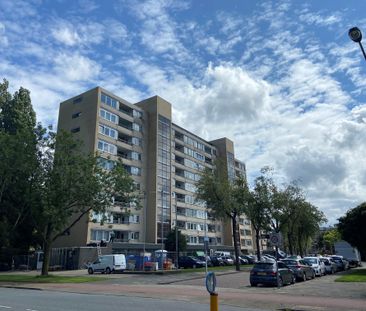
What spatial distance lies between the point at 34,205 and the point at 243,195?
23949mm

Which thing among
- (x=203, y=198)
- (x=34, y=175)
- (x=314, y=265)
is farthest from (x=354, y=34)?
(x=203, y=198)

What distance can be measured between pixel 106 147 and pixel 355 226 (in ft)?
127

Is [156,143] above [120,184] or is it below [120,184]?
above

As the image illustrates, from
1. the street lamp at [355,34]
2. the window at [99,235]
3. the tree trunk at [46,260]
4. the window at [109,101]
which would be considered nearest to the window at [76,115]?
the window at [109,101]

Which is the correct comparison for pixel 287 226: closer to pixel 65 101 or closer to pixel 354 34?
pixel 65 101

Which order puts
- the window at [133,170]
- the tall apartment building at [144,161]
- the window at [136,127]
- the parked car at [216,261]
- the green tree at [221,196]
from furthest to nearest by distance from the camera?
the window at [136,127]
the window at [133,170]
the tall apartment building at [144,161]
the parked car at [216,261]
the green tree at [221,196]

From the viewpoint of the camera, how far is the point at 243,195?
47.2 m

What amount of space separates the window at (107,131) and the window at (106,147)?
5.22 ft

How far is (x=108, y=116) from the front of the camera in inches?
2498

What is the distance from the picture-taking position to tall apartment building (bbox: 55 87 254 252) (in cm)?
5981

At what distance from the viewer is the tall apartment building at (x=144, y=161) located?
59.8 m

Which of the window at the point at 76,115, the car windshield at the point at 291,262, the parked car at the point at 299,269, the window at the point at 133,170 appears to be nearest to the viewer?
the parked car at the point at 299,269

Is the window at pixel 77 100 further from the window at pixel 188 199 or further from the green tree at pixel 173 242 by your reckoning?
the window at pixel 188 199

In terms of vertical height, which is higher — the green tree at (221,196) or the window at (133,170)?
the window at (133,170)
